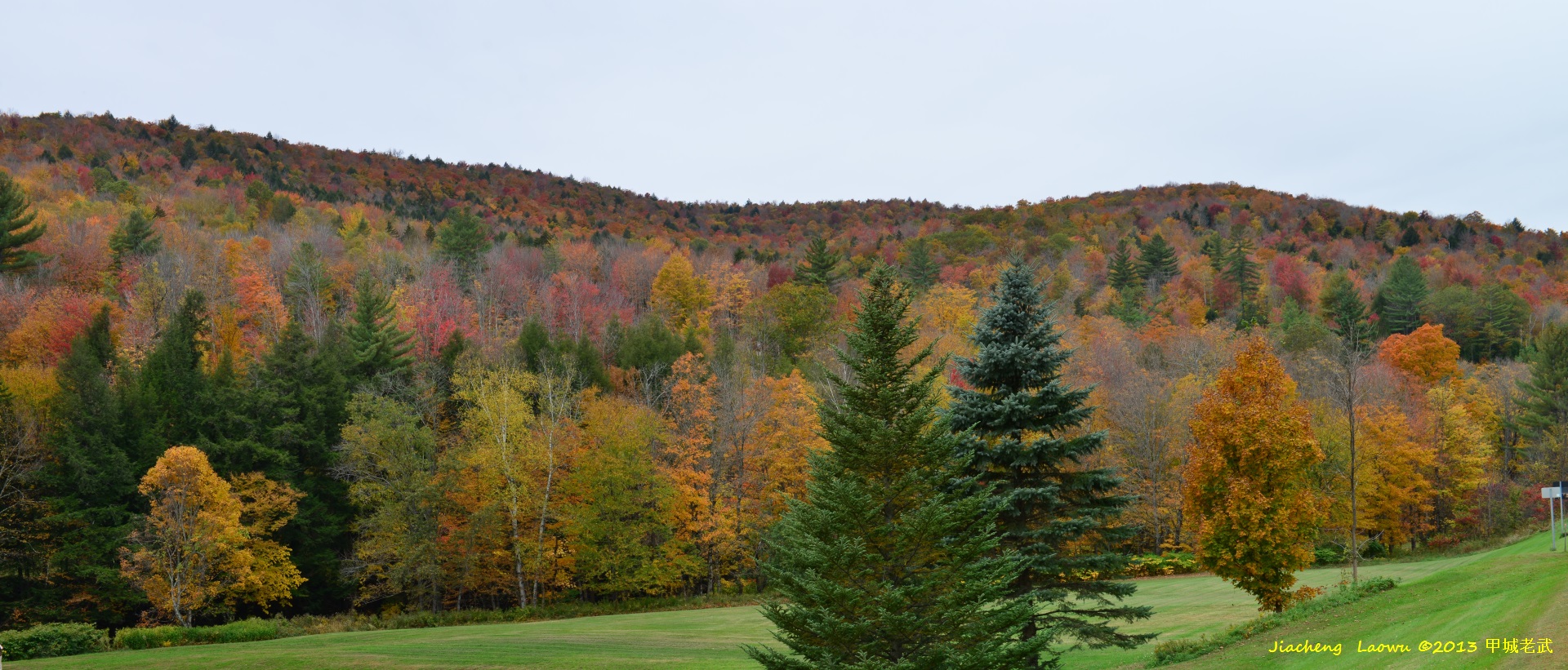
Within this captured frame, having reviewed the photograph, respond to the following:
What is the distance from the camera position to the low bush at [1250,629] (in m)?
20.6

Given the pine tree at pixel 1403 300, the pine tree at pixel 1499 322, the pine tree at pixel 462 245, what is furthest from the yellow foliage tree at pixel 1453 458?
the pine tree at pixel 462 245

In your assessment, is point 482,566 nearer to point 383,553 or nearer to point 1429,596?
point 383,553

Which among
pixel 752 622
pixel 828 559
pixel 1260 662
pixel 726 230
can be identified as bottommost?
pixel 752 622

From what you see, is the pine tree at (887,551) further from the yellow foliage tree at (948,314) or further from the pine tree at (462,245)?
the pine tree at (462,245)

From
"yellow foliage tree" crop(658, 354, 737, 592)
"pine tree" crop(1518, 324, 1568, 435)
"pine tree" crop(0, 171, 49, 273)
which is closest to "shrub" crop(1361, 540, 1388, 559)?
"pine tree" crop(1518, 324, 1568, 435)

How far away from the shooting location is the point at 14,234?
57.8 metres

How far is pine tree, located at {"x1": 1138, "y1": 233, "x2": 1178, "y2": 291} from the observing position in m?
110

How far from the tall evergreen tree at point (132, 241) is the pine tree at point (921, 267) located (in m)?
63.6

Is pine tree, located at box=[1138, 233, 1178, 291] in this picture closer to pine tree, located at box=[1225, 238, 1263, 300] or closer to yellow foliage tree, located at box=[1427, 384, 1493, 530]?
pine tree, located at box=[1225, 238, 1263, 300]

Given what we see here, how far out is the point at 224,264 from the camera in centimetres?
6669

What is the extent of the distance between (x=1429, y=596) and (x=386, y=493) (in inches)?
1514

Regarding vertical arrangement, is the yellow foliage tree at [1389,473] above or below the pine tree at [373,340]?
below

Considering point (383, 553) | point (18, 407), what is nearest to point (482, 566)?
point (383, 553)

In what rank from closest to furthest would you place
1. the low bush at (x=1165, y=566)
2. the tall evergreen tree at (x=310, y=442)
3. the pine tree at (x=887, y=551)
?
the pine tree at (x=887, y=551)
the tall evergreen tree at (x=310, y=442)
the low bush at (x=1165, y=566)
